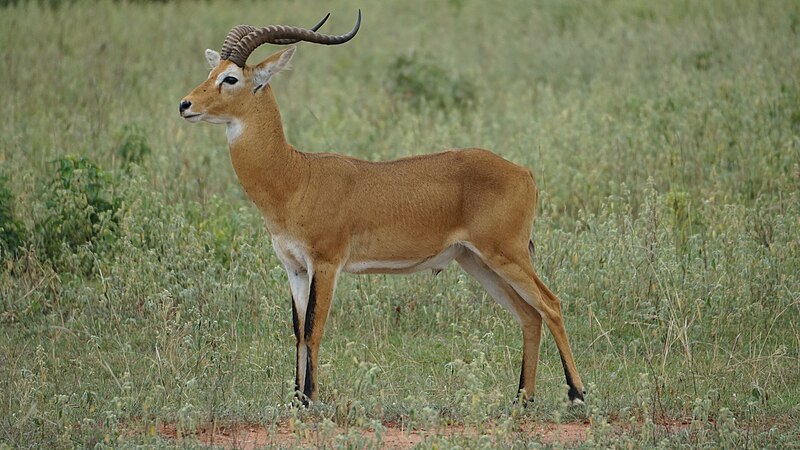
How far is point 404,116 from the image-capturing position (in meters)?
13.1

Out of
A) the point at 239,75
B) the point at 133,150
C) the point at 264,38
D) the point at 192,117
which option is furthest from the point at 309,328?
the point at 133,150

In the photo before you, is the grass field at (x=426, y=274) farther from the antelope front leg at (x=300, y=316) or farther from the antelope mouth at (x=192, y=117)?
the antelope mouth at (x=192, y=117)

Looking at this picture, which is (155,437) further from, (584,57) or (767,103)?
(584,57)

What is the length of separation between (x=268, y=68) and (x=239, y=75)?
0.17 m

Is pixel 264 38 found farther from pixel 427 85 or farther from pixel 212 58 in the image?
pixel 427 85

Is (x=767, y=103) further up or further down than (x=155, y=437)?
further up

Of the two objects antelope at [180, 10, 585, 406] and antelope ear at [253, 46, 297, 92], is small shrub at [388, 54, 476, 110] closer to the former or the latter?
antelope at [180, 10, 585, 406]

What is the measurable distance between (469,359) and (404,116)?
550 centimetres

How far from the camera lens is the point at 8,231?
9.20 meters

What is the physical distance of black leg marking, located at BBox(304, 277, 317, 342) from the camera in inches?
267

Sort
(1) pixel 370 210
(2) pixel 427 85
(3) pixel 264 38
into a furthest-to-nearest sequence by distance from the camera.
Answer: (2) pixel 427 85 < (1) pixel 370 210 < (3) pixel 264 38

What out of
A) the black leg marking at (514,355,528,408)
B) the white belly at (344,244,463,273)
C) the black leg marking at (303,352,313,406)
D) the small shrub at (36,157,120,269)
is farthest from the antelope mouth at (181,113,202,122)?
the small shrub at (36,157,120,269)

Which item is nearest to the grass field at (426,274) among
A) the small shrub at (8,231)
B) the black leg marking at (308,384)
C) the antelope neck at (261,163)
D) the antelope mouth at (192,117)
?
the small shrub at (8,231)

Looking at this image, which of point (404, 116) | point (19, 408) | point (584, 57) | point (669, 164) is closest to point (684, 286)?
point (669, 164)
